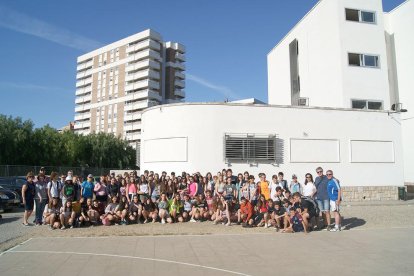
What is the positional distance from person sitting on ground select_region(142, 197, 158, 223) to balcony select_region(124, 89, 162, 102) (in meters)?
74.0

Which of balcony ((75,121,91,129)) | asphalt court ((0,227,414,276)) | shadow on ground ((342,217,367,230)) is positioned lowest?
asphalt court ((0,227,414,276))

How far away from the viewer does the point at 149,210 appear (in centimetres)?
1367

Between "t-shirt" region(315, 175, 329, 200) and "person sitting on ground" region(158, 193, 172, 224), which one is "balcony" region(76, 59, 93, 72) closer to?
"person sitting on ground" region(158, 193, 172, 224)

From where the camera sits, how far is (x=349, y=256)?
7.96 meters

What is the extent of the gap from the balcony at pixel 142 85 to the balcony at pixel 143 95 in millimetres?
1260

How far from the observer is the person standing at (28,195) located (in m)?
13.0

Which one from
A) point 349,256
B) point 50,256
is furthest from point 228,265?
point 50,256

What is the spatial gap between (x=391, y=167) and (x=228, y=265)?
1652cm

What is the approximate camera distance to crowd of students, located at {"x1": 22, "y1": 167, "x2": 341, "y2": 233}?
39.3 ft

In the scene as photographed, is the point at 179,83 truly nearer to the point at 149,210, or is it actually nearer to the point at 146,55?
the point at 146,55

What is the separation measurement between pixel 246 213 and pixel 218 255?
15.7ft

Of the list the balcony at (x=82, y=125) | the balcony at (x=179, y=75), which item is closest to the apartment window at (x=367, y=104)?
the balcony at (x=179, y=75)

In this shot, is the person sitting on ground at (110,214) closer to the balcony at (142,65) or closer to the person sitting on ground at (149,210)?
the person sitting on ground at (149,210)

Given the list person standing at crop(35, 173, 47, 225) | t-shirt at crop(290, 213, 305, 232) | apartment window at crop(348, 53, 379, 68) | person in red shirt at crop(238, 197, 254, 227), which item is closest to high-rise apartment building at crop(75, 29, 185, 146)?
apartment window at crop(348, 53, 379, 68)
